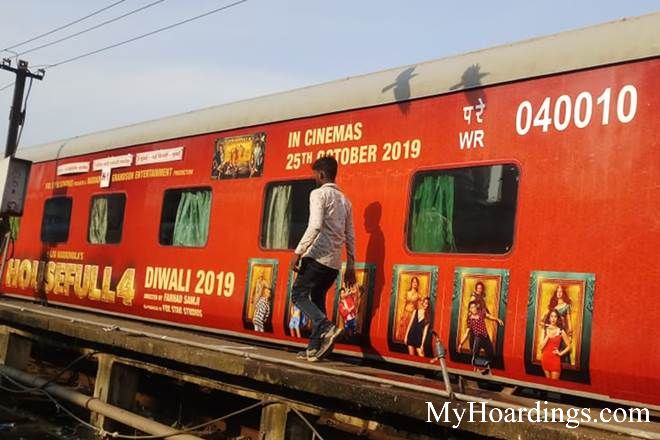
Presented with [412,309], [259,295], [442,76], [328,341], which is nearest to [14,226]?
[259,295]

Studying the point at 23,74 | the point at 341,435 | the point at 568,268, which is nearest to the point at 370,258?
the point at 341,435

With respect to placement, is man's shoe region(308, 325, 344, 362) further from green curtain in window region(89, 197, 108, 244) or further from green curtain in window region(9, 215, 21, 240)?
green curtain in window region(9, 215, 21, 240)

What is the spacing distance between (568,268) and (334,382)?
1565 mm

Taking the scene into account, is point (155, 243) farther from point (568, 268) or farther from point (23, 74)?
point (23, 74)

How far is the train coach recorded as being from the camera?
13.1 ft

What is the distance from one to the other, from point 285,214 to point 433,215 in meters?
1.63

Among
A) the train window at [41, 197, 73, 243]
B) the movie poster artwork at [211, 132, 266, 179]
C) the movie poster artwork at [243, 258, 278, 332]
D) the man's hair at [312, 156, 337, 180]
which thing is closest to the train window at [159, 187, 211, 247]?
the movie poster artwork at [211, 132, 266, 179]

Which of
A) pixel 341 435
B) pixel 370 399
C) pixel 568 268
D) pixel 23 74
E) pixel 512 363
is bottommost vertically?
pixel 341 435

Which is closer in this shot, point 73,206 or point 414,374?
point 414,374

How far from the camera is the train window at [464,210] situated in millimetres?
4594

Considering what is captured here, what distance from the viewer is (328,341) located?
16.3 feet

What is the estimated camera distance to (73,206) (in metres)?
9.19

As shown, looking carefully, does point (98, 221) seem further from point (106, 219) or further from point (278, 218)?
point (278, 218)

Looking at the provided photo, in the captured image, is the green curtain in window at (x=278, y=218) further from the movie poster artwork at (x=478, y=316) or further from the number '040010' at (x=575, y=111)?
the number '040010' at (x=575, y=111)
